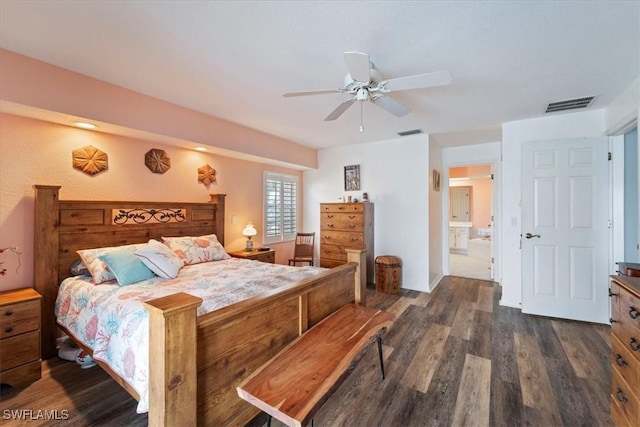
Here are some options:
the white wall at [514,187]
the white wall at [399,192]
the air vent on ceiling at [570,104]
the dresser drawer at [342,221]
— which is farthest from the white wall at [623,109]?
the dresser drawer at [342,221]

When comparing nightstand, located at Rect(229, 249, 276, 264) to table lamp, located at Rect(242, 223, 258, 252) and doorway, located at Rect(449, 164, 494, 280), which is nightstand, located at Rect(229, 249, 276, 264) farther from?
doorway, located at Rect(449, 164, 494, 280)

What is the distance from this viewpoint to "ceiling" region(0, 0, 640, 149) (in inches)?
64.1

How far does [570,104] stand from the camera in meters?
3.04

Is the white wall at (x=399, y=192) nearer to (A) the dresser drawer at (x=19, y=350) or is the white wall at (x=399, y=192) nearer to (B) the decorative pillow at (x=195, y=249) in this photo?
(B) the decorative pillow at (x=195, y=249)

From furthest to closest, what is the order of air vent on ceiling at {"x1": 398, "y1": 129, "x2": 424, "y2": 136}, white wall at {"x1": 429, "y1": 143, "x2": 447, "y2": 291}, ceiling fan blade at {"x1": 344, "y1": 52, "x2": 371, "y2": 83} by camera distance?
white wall at {"x1": 429, "y1": 143, "x2": 447, "y2": 291} → air vent on ceiling at {"x1": 398, "y1": 129, "x2": 424, "y2": 136} → ceiling fan blade at {"x1": 344, "y1": 52, "x2": 371, "y2": 83}

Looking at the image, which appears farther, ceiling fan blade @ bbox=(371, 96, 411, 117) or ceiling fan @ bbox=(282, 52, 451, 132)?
ceiling fan blade @ bbox=(371, 96, 411, 117)

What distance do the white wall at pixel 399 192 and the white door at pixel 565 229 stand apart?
134 cm

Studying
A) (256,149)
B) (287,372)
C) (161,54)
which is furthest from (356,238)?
(161,54)

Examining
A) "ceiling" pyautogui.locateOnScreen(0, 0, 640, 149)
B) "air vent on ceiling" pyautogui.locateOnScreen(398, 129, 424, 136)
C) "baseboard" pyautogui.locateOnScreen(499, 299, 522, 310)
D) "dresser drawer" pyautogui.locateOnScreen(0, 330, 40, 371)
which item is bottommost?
"baseboard" pyautogui.locateOnScreen(499, 299, 522, 310)

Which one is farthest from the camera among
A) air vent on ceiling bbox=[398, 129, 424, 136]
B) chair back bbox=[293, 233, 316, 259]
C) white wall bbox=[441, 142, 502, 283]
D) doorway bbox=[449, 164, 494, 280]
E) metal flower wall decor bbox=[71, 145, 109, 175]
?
doorway bbox=[449, 164, 494, 280]

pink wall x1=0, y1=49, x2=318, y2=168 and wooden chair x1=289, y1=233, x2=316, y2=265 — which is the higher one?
pink wall x1=0, y1=49, x2=318, y2=168

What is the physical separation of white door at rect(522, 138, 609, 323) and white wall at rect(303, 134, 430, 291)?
1335 mm

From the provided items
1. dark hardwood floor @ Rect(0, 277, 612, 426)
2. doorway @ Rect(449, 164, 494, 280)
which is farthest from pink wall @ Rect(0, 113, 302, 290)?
doorway @ Rect(449, 164, 494, 280)

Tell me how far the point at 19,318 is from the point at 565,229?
5553mm
